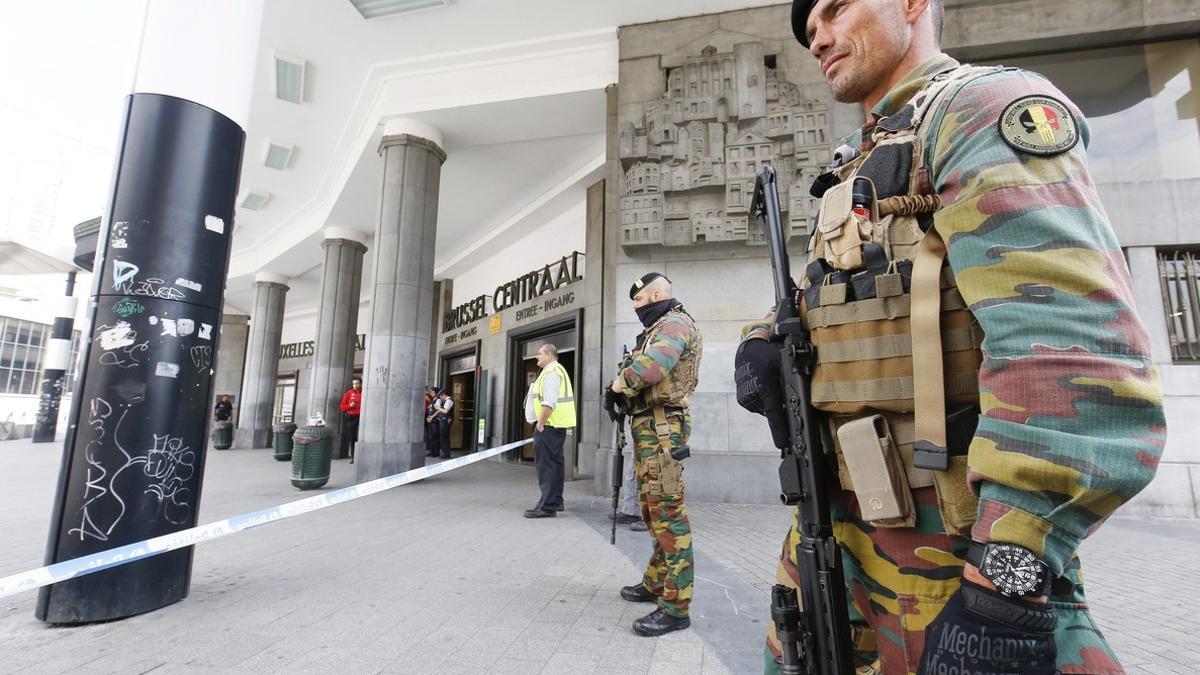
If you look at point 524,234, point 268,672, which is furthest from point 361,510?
point 524,234

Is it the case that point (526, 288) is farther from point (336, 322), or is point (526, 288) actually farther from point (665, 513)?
point (665, 513)

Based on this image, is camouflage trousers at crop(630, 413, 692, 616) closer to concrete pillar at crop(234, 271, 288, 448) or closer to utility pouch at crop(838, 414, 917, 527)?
utility pouch at crop(838, 414, 917, 527)

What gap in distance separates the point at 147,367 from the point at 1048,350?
13.3ft

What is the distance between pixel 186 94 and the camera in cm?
343

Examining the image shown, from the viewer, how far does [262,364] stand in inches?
731

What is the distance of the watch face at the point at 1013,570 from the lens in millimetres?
781

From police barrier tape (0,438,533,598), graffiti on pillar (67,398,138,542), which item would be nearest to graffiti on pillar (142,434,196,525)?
graffiti on pillar (67,398,138,542)

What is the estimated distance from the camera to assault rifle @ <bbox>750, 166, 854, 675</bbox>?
1.21m

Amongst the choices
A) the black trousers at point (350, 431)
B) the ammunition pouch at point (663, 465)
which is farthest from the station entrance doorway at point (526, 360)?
the ammunition pouch at point (663, 465)

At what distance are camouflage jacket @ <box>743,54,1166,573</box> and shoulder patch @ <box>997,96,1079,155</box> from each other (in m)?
0.01

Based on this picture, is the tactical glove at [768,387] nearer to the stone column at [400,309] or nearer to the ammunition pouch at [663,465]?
the ammunition pouch at [663,465]

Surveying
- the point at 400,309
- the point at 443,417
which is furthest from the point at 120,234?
the point at 443,417

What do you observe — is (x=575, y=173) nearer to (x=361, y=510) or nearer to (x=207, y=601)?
(x=361, y=510)

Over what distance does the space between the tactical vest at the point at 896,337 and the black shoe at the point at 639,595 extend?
2502 mm
